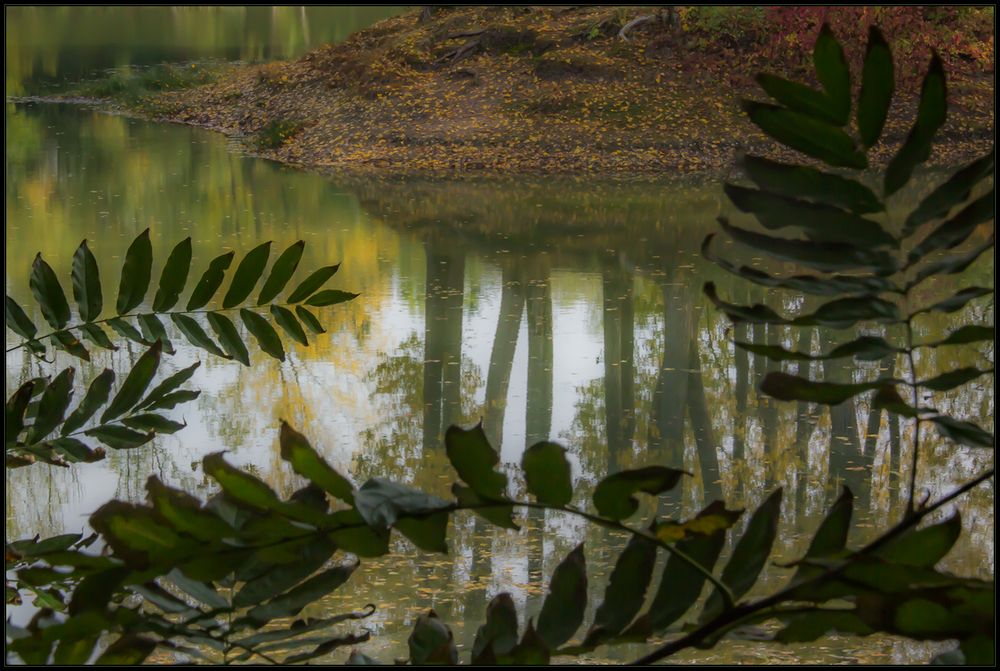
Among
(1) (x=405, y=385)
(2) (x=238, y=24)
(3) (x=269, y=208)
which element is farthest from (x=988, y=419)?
(2) (x=238, y=24)

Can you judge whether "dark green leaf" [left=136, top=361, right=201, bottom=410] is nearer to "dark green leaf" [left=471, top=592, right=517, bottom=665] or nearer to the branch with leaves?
the branch with leaves

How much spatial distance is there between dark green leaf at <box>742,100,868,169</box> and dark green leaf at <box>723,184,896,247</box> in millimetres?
31

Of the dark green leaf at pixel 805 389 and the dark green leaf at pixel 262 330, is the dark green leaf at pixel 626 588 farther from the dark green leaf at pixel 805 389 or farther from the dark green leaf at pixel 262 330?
the dark green leaf at pixel 262 330

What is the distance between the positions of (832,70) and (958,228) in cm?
13

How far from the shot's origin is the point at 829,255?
0.76 meters

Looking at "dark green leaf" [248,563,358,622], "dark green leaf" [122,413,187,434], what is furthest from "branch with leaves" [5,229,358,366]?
"dark green leaf" [248,563,358,622]

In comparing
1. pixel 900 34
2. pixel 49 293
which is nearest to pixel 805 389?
pixel 49 293

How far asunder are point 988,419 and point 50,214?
942 cm

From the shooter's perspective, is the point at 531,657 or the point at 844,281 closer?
the point at 531,657

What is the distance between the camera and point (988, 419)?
23.3ft

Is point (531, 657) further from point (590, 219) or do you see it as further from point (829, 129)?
point (590, 219)

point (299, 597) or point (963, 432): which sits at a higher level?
point (963, 432)

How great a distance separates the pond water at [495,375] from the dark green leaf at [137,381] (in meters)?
2.64

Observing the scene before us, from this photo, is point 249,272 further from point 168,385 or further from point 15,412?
point 15,412
